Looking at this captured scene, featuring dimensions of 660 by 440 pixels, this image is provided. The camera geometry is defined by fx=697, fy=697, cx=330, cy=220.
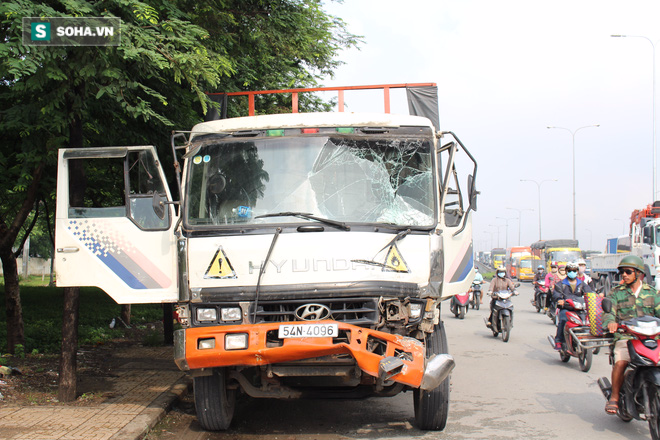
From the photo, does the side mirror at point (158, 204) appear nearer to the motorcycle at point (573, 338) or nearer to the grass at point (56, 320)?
the grass at point (56, 320)

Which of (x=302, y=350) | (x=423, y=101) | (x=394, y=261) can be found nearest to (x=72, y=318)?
(x=302, y=350)

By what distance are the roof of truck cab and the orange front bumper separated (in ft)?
6.30

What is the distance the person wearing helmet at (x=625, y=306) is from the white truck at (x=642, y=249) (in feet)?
46.8

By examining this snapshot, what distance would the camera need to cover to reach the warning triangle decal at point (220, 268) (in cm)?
582

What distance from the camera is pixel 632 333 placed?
6094 mm

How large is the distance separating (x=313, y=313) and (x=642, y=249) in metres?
22.4

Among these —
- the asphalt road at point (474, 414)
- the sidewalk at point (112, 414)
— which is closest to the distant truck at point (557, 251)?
the asphalt road at point (474, 414)

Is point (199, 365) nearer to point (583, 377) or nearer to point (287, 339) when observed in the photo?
point (287, 339)

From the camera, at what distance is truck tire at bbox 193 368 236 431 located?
6.36 metres

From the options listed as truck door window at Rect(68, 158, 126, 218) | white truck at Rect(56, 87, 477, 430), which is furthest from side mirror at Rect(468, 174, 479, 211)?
truck door window at Rect(68, 158, 126, 218)

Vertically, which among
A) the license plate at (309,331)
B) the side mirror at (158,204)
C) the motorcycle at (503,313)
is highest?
the side mirror at (158,204)

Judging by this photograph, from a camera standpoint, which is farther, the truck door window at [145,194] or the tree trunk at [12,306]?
the tree trunk at [12,306]

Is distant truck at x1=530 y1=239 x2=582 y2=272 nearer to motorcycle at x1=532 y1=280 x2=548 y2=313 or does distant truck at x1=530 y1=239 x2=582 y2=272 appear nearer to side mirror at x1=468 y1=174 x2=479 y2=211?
motorcycle at x1=532 y1=280 x2=548 y2=313

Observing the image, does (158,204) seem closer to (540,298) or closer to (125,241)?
(125,241)
